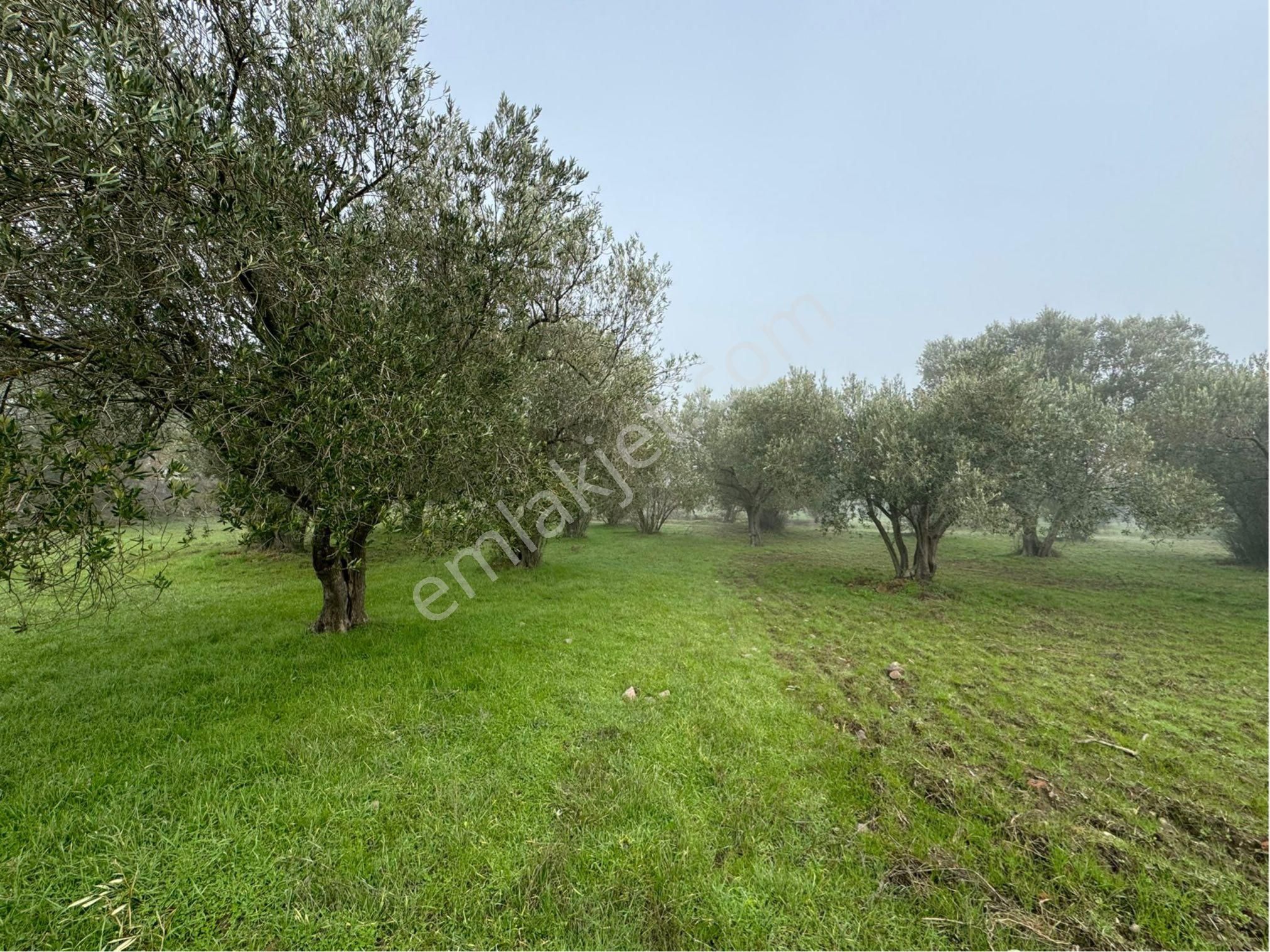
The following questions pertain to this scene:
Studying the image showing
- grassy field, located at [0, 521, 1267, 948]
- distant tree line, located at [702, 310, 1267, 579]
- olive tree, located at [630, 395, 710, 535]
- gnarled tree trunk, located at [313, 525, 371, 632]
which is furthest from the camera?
olive tree, located at [630, 395, 710, 535]

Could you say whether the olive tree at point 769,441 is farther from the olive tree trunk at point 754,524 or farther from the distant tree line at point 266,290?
the distant tree line at point 266,290

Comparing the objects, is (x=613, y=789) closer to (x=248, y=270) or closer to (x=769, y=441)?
(x=248, y=270)

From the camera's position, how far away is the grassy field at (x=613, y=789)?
3.55m

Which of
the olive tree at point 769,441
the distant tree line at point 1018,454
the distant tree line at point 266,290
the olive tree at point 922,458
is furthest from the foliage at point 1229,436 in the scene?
the distant tree line at point 266,290

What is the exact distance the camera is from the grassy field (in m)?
3.55

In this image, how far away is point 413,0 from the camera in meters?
7.76

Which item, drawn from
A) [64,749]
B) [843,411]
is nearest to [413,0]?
[64,749]

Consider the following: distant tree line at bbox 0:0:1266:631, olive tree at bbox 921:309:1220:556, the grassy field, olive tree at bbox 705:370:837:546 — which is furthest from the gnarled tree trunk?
olive tree at bbox 921:309:1220:556

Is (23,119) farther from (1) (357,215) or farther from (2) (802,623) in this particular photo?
(2) (802,623)

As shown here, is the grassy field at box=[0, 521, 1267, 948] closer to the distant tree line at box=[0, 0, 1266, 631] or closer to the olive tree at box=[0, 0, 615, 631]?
the distant tree line at box=[0, 0, 1266, 631]

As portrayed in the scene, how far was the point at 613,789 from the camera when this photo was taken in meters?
5.00

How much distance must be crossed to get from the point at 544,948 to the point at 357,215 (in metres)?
9.43

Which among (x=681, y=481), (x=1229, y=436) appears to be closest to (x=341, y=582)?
(x=681, y=481)

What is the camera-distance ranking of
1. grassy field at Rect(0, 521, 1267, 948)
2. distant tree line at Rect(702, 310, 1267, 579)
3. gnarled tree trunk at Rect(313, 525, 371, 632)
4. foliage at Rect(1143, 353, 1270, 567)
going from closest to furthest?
grassy field at Rect(0, 521, 1267, 948)
gnarled tree trunk at Rect(313, 525, 371, 632)
distant tree line at Rect(702, 310, 1267, 579)
foliage at Rect(1143, 353, 1270, 567)
